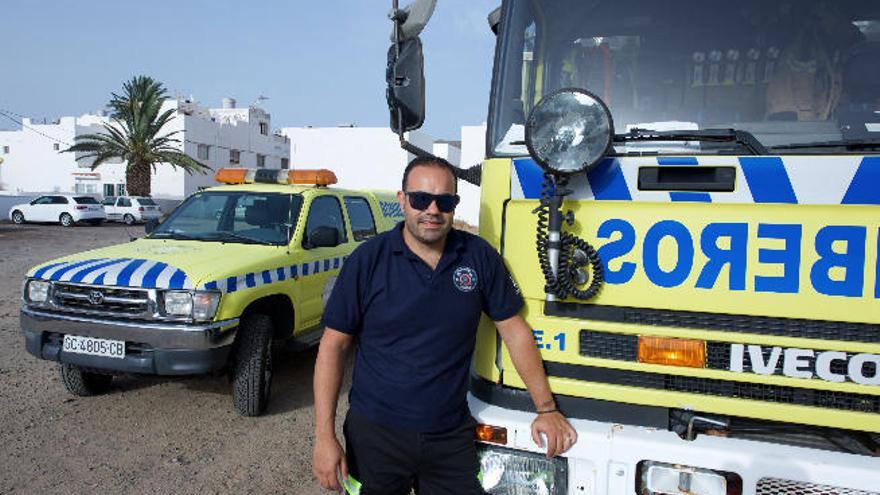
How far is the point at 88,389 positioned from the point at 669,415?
4.61 metres

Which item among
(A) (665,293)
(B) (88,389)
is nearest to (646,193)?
(A) (665,293)

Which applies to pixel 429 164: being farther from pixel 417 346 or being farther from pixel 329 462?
pixel 329 462

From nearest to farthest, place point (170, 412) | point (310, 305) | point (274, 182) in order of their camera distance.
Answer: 1. point (170, 412)
2. point (310, 305)
3. point (274, 182)

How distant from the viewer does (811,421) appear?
1.91 metres

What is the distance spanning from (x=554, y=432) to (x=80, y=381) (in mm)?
4277

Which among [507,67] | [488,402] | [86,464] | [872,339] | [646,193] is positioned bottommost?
[86,464]

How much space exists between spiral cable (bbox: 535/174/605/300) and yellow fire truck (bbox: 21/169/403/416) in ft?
9.29

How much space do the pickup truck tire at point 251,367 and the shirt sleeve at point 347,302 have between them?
97.2 inches

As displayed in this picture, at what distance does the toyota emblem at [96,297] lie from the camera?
4133mm

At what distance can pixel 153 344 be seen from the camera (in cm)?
400

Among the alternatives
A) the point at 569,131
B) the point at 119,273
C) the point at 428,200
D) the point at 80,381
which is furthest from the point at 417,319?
the point at 80,381

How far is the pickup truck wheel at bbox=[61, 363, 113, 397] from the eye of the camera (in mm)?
4668

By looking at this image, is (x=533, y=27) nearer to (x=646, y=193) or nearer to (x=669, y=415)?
(x=646, y=193)

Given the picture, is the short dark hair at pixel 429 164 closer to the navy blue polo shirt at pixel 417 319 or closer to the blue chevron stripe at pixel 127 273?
the navy blue polo shirt at pixel 417 319
